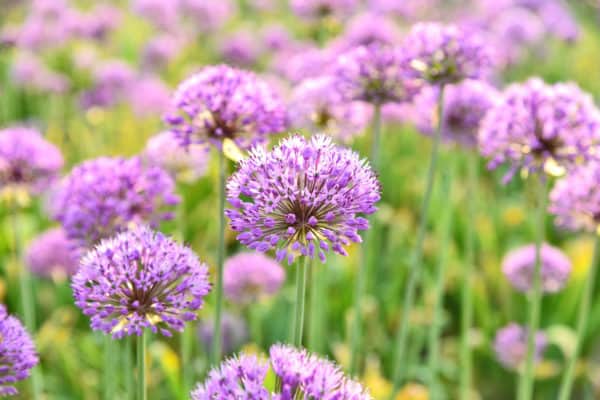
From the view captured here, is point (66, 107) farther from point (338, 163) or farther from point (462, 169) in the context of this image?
point (338, 163)

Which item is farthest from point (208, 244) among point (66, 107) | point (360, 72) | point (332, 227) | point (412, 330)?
point (66, 107)

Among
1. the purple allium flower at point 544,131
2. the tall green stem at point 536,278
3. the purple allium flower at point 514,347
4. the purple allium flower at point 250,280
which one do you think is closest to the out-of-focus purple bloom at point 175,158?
the purple allium flower at point 250,280

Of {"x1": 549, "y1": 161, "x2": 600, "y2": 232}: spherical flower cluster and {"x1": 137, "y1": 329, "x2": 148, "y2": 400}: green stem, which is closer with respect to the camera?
{"x1": 137, "y1": 329, "x2": 148, "y2": 400}: green stem

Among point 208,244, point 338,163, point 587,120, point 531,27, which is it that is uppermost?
point 531,27

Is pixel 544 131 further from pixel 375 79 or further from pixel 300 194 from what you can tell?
pixel 300 194

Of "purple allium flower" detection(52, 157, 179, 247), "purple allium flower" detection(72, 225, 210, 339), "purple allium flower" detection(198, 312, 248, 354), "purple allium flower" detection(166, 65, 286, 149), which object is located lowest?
"purple allium flower" detection(198, 312, 248, 354)

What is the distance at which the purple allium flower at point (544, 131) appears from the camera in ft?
6.48

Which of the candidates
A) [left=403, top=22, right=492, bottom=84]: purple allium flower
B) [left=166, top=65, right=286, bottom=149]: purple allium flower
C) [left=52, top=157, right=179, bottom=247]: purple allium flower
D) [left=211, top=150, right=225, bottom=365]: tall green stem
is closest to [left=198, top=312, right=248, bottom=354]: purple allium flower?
[left=52, top=157, right=179, bottom=247]: purple allium flower

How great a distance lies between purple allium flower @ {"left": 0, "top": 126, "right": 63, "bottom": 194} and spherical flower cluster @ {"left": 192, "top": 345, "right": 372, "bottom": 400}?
152 centimetres

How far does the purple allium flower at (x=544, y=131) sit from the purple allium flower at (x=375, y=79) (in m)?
0.31

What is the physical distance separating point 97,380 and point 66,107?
3845mm

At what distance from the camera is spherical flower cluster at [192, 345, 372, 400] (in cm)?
108

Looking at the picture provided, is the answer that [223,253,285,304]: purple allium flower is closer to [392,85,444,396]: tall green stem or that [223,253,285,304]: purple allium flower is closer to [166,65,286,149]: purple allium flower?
[392,85,444,396]: tall green stem

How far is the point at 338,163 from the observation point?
4.25ft
